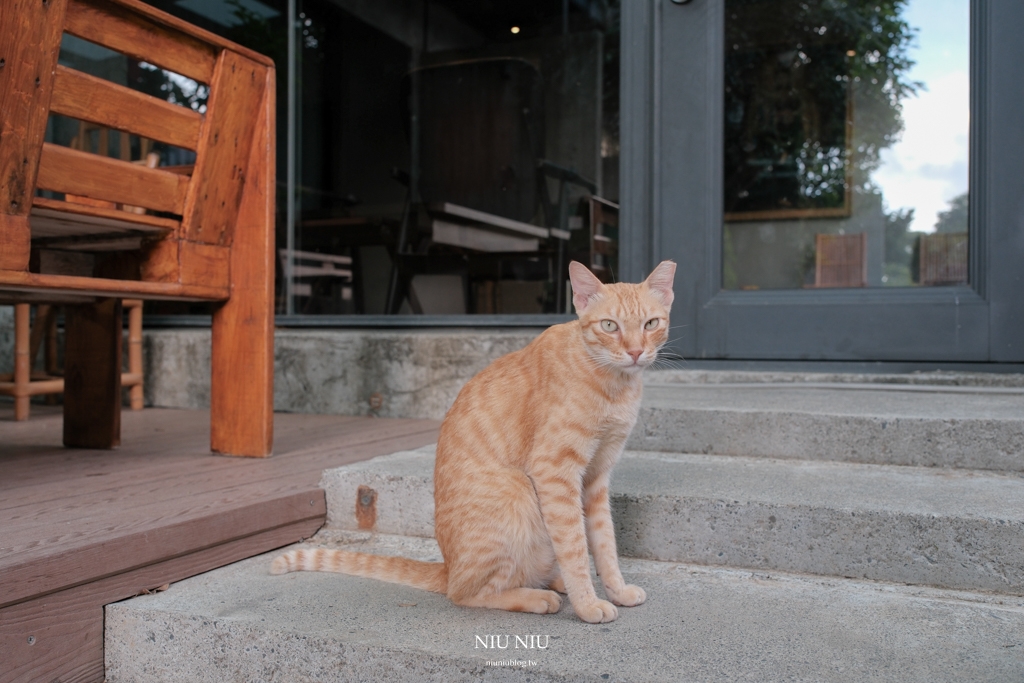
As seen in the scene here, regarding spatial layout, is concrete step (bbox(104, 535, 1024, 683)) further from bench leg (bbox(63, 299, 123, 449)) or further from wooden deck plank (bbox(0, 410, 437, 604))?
bench leg (bbox(63, 299, 123, 449))

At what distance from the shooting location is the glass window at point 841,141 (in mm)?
3910

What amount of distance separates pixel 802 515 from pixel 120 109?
2.00 metres

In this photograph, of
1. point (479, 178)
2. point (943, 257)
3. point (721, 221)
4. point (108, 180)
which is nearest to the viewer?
point (108, 180)

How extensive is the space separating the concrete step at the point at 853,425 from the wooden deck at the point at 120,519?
89cm

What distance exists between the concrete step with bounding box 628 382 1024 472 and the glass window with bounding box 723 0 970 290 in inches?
52.1

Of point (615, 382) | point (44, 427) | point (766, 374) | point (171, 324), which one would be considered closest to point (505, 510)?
point (615, 382)

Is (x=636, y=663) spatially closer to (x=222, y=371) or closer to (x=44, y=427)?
(x=222, y=371)

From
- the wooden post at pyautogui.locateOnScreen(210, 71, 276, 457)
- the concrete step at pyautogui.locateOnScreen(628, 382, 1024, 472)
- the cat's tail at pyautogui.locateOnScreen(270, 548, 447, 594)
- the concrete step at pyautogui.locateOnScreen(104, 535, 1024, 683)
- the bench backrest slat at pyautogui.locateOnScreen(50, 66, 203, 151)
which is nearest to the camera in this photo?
the concrete step at pyautogui.locateOnScreen(104, 535, 1024, 683)

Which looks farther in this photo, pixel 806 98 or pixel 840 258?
pixel 806 98

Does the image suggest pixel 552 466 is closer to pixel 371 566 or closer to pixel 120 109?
pixel 371 566

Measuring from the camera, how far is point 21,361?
318cm

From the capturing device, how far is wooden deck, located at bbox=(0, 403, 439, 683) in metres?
1.41

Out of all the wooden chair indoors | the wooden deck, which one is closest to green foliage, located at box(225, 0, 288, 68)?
the wooden chair indoors

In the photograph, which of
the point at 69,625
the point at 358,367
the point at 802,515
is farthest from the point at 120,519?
the point at 358,367
